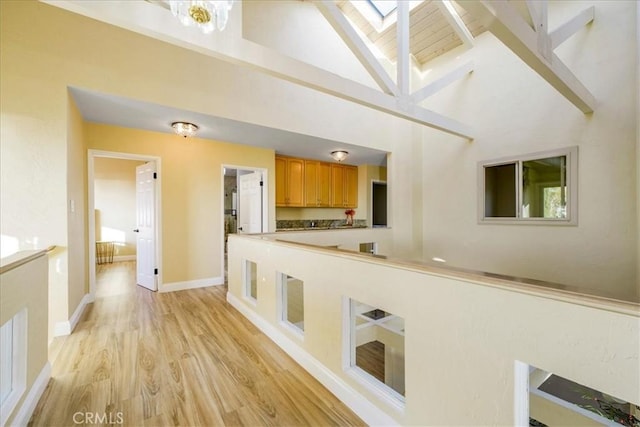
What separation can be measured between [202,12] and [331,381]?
2.44 meters

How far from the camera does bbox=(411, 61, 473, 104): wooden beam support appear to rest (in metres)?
2.98

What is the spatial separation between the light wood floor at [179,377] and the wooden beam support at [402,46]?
2.86m

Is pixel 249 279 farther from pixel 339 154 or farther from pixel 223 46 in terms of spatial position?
pixel 339 154

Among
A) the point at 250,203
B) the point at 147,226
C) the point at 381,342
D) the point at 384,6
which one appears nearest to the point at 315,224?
the point at 250,203

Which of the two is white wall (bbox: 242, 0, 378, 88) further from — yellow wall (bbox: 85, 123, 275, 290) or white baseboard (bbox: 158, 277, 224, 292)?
white baseboard (bbox: 158, 277, 224, 292)

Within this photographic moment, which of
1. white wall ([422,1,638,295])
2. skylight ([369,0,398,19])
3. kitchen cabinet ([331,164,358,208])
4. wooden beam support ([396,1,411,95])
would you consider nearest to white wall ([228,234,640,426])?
wooden beam support ([396,1,411,95])

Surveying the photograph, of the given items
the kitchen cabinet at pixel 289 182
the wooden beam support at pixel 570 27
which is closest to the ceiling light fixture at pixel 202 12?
the wooden beam support at pixel 570 27

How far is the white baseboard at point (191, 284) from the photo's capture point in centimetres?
403

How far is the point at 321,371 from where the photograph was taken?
1949 millimetres

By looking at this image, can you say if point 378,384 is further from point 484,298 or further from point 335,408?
point 484,298

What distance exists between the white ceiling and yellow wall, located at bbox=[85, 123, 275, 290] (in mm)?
197

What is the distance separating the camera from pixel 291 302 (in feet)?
8.62

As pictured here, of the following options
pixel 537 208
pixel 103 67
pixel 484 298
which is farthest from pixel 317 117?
pixel 484 298

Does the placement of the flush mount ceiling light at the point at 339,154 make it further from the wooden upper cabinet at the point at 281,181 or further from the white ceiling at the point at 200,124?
the wooden upper cabinet at the point at 281,181
